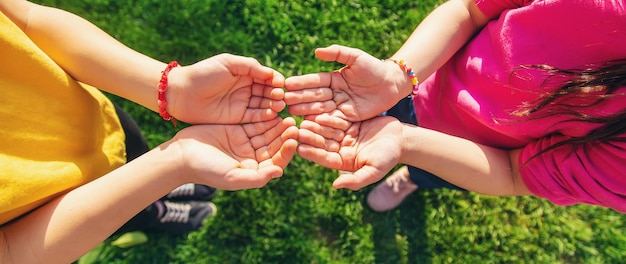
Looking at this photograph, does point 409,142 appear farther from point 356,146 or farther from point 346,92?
point 346,92

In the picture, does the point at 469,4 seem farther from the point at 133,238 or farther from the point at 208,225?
the point at 133,238

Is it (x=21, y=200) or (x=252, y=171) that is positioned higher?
(x=21, y=200)

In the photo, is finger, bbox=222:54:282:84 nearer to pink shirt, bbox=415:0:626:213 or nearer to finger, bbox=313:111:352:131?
finger, bbox=313:111:352:131

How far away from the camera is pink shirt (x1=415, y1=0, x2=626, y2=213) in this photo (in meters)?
1.12

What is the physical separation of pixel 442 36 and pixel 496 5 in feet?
0.69

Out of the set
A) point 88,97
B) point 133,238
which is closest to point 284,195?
point 133,238

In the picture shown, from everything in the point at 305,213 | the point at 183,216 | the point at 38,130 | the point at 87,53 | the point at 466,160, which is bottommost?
the point at 305,213

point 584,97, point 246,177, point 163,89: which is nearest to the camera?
point 584,97

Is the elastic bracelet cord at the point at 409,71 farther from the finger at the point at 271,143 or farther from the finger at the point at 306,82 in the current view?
the finger at the point at 271,143

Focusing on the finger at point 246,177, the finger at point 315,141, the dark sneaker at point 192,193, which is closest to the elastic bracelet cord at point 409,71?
the finger at point 315,141

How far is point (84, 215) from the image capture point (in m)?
1.25

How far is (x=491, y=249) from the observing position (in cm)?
244

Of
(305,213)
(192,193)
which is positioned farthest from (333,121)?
(192,193)

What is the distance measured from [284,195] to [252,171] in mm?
1082
